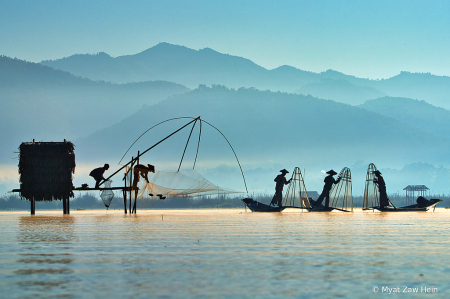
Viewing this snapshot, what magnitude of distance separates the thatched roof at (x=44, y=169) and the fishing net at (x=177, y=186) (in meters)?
5.42

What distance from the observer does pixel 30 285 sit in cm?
716

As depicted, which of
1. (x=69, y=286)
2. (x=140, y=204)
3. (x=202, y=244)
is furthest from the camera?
(x=140, y=204)

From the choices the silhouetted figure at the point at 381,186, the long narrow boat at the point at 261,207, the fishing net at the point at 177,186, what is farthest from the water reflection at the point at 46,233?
the silhouetted figure at the point at 381,186

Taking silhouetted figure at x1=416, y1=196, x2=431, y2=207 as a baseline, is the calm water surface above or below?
above

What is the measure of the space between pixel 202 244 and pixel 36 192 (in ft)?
85.8

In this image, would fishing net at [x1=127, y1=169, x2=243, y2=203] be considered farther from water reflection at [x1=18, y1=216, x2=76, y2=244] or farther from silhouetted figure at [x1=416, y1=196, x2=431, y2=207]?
silhouetted figure at [x1=416, y1=196, x2=431, y2=207]

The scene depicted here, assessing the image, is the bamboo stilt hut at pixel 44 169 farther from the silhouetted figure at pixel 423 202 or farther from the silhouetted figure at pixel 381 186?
the silhouetted figure at pixel 423 202

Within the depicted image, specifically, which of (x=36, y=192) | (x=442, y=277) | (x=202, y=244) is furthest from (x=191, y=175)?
(x=442, y=277)

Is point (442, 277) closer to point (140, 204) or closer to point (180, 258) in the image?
point (180, 258)

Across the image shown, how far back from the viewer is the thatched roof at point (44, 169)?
118ft

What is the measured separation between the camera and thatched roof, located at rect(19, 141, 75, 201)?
35844 mm

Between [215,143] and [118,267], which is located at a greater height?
[215,143]

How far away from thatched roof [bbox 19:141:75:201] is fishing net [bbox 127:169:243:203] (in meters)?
5.42
